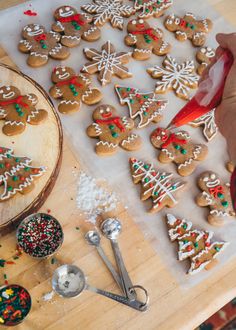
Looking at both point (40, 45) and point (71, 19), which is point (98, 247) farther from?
point (71, 19)

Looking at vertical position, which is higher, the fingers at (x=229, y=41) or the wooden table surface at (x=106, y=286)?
the fingers at (x=229, y=41)

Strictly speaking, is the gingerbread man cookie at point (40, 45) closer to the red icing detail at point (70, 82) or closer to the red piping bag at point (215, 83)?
the red icing detail at point (70, 82)

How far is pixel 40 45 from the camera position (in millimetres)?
1438

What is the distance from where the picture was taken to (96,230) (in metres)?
1.16

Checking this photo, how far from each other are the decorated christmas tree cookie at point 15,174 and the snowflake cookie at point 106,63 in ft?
1.45

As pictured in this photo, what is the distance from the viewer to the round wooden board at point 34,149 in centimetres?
108

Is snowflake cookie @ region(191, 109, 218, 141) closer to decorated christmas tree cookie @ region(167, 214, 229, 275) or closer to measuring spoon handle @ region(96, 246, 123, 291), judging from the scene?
decorated christmas tree cookie @ region(167, 214, 229, 275)

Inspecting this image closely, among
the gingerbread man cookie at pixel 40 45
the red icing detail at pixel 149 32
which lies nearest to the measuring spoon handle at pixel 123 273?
the gingerbread man cookie at pixel 40 45

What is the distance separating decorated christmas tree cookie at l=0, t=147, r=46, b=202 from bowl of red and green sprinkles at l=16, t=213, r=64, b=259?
0.08 meters

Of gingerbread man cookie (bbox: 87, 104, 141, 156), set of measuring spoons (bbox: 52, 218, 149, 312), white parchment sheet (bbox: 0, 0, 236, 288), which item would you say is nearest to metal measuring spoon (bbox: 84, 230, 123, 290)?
set of measuring spoons (bbox: 52, 218, 149, 312)

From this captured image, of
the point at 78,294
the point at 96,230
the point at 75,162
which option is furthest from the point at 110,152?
the point at 78,294

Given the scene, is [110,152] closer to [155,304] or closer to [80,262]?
[80,262]

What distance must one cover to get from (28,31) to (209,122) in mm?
691

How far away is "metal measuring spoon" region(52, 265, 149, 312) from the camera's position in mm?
1044
